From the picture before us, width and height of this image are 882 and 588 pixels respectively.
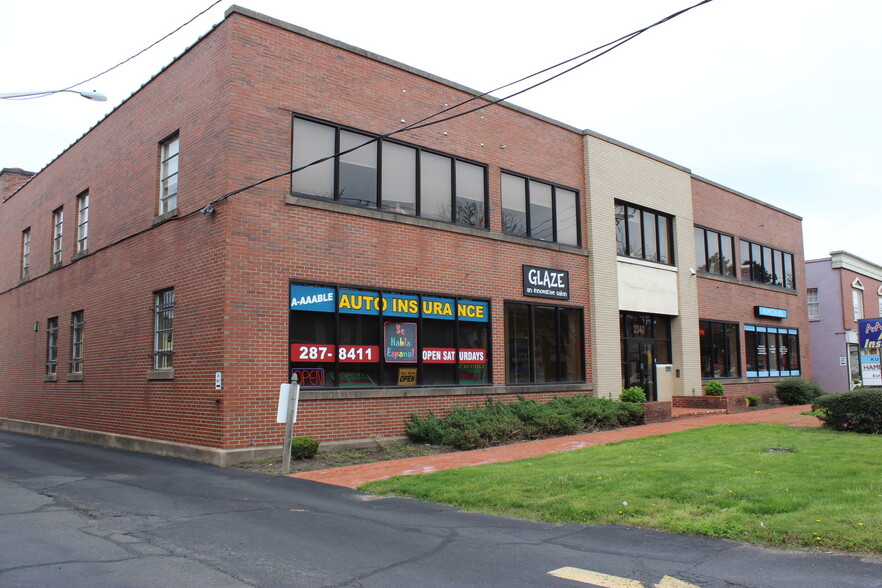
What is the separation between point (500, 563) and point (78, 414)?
1666cm

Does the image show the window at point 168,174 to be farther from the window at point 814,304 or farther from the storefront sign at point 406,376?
the window at point 814,304

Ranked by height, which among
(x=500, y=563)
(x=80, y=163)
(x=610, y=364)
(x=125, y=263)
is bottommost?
(x=500, y=563)

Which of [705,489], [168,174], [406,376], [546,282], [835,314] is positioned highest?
[168,174]

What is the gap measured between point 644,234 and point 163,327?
52.4 ft

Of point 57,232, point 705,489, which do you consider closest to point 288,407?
point 705,489

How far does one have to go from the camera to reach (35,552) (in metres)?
6.78

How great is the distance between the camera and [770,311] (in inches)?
1219

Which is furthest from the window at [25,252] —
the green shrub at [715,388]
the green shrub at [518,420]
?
the green shrub at [715,388]

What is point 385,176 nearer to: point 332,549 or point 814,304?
point 332,549

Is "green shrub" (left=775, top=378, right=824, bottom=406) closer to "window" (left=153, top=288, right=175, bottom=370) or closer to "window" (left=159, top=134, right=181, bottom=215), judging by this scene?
"window" (left=153, top=288, right=175, bottom=370)

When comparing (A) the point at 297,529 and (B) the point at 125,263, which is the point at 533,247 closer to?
(B) the point at 125,263

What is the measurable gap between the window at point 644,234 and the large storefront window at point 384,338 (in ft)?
24.1

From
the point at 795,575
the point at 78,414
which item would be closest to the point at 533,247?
the point at 78,414

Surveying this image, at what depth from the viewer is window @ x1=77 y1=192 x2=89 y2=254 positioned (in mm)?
20641
